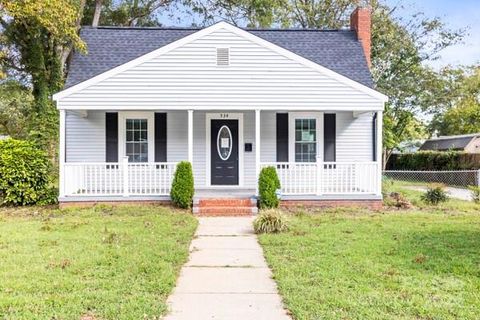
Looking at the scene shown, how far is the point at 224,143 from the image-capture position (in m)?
14.1

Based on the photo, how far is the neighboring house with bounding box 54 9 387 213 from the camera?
1223 cm

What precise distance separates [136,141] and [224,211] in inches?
155

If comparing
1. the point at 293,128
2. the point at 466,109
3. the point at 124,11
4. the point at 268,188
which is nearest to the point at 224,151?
the point at 293,128

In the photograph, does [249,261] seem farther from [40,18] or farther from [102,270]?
[40,18]

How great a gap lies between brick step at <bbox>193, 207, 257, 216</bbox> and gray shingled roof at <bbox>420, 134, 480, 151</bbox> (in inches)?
922

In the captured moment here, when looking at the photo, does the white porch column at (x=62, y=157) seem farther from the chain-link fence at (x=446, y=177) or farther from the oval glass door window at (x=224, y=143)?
the chain-link fence at (x=446, y=177)

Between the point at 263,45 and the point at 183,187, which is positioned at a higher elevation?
the point at 263,45

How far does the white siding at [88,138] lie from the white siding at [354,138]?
7.13 meters

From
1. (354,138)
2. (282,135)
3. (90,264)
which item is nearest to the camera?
(90,264)

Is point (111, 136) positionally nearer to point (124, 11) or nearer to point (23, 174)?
point (23, 174)

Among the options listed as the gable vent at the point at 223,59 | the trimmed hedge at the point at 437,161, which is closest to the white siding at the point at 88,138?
the gable vent at the point at 223,59

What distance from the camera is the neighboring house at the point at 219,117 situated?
40.1 feet

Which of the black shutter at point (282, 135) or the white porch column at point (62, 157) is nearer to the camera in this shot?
the white porch column at point (62, 157)

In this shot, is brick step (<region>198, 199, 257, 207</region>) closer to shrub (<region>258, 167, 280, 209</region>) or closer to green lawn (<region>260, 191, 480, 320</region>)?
shrub (<region>258, 167, 280, 209</region>)
